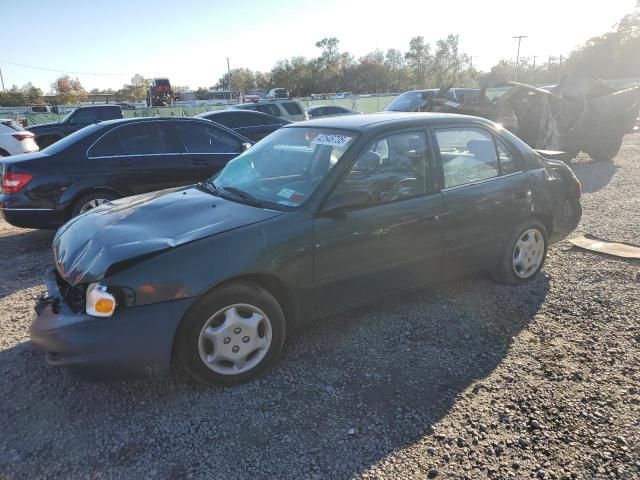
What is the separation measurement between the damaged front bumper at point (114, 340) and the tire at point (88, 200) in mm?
3509

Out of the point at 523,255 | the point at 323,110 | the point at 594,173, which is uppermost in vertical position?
the point at 323,110

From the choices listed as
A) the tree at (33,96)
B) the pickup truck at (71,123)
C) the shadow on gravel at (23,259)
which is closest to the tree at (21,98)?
the tree at (33,96)

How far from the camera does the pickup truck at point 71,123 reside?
13945mm

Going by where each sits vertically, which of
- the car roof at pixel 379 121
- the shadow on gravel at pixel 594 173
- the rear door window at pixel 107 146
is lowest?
the shadow on gravel at pixel 594 173

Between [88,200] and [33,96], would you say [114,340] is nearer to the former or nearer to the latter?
[88,200]

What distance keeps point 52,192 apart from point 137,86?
86614 mm

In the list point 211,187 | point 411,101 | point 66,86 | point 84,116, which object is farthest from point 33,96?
point 211,187

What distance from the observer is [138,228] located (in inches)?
121

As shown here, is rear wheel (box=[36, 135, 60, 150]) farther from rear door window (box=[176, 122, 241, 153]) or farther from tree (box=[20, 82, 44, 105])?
tree (box=[20, 82, 44, 105])

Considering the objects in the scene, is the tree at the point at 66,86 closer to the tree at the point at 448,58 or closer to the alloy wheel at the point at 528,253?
the tree at the point at 448,58

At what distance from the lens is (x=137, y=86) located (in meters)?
83.4

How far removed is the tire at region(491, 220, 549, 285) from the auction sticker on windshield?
6.15 ft

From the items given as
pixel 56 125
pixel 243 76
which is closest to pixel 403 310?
pixel 56 125

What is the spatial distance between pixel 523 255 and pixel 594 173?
7472 mm
